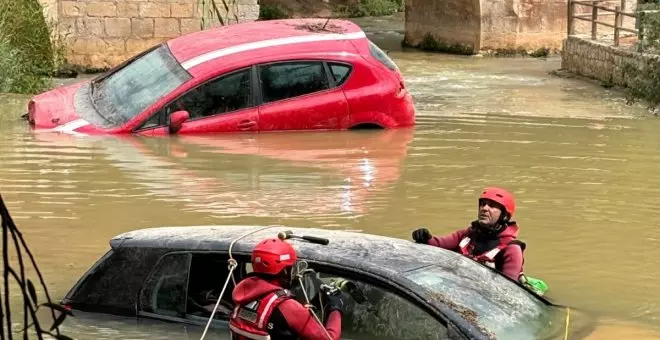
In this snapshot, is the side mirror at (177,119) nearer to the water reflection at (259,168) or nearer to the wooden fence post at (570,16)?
the water reflection at (259,168)

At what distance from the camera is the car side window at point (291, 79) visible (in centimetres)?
1271

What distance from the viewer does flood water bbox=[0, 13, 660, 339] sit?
8.43m

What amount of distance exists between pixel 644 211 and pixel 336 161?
3.12 m

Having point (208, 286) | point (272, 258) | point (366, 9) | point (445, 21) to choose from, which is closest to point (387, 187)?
point (208, 286)

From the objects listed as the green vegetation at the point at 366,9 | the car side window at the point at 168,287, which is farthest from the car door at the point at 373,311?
the green vegetation at the point at 366,9

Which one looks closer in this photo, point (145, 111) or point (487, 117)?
point (145, 111)

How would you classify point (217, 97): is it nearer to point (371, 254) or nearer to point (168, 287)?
point (168, 287)

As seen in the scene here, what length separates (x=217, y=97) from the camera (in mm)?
12633

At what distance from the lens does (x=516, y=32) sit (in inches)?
978

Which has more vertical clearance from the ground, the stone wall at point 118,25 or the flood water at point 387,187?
the stone wall at point 118,25

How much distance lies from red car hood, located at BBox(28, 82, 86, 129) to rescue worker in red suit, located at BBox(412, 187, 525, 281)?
633 cm

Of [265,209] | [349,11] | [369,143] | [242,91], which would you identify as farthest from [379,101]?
[349,11]

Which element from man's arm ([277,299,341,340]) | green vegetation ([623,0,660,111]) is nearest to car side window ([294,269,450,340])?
man's arm ([277,299,341,340])

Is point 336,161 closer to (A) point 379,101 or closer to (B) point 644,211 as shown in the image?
(A) point 379,101
